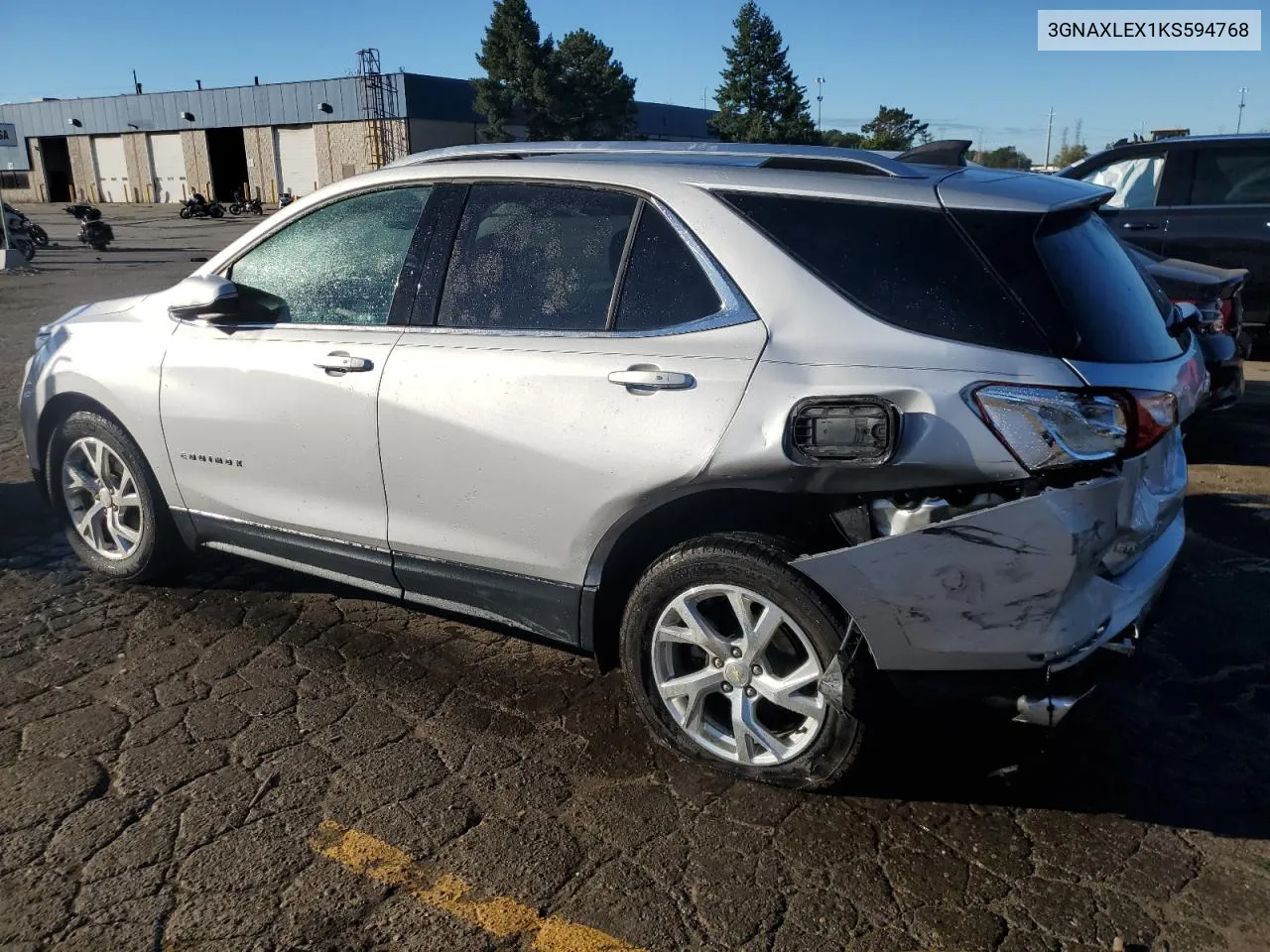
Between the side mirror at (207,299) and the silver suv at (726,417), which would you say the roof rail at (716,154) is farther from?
the side mirror at (207,299)

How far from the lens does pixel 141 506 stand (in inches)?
174

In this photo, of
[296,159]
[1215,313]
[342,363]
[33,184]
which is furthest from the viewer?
[33,184]

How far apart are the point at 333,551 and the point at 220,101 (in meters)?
61.3

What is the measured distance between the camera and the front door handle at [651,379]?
2947 mm

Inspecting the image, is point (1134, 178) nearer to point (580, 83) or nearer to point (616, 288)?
point (616, 288)

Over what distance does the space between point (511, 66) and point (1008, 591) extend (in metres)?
57.7

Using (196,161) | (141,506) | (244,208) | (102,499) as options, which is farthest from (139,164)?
(141,506)

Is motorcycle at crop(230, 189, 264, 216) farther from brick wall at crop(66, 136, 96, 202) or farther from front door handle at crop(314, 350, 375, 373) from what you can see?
front door handle at crop(314, 350, 375, 373)

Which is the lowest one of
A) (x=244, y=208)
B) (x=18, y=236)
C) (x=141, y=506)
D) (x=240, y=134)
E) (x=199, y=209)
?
(x=244, y=208)

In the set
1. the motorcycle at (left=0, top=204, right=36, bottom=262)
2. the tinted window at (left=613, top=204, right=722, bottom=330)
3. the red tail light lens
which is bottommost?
the motorcycle at (left=0, top=204, right=36, bottom=262)

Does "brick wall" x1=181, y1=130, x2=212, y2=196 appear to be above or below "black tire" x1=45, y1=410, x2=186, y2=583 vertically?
above

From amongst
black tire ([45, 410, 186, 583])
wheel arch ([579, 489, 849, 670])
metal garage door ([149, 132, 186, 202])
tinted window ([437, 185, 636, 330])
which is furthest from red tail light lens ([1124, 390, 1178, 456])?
metal garage door ([149, 132, 186, 202])

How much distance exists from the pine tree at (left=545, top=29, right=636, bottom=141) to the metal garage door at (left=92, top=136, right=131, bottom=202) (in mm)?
27811

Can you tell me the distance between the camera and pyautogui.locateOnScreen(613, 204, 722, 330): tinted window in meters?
Result: 3.05
